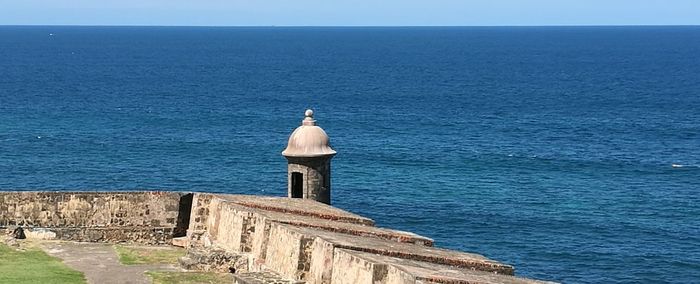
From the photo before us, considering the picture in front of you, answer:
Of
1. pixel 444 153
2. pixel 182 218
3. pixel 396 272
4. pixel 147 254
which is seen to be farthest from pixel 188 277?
pixel 444 153

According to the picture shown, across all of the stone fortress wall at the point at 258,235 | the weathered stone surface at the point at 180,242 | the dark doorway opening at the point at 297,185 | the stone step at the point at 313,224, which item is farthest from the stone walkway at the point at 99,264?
the dark doorway opening at the point at 297,185

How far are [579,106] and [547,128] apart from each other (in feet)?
75.1

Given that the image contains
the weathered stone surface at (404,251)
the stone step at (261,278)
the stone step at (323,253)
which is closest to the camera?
the stone step at (323,253)

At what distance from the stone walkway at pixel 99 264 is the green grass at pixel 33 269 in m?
0.26

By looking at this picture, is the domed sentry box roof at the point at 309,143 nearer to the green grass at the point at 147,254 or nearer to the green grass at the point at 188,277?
the green grass at the point at 147,254

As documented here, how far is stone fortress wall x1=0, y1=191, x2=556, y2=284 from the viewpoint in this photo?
68.9ft

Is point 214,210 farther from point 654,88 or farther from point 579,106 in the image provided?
point 654,88

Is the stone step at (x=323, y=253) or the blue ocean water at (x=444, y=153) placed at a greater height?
the blue ocean water at (x=444, y=153)

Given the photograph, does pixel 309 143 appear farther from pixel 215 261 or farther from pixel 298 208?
pixel 215 261

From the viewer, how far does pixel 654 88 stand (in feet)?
472

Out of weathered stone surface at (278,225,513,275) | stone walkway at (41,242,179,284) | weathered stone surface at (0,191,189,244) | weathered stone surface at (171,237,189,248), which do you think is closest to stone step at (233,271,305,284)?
weathered stone surface at (278,225,513,275)

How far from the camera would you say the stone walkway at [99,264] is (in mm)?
25141

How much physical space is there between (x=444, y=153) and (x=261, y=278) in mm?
61101

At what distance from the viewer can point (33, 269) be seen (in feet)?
83.1
